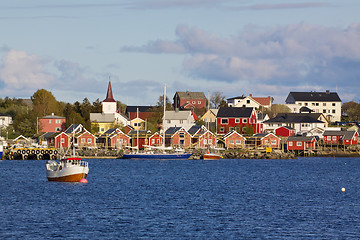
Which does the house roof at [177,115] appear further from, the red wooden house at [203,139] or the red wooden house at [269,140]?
the red wooden house at [269,140]

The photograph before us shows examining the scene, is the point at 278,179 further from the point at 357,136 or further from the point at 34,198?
the point at 357,136

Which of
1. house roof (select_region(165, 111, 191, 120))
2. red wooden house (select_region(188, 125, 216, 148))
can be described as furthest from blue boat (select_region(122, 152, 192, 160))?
house roof (select_region(165, 111, 191, 120))

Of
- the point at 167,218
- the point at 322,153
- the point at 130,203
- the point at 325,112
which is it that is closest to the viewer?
the point at 167,218

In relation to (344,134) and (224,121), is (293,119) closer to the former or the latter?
(224,121)

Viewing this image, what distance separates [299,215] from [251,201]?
757 centimetres

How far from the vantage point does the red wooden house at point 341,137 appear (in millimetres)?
122375

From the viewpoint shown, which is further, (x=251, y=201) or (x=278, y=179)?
(x=278, y=179)

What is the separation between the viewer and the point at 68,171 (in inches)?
2267

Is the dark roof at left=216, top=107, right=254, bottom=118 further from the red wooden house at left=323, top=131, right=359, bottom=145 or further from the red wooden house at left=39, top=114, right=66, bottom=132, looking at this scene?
the red wooden house at left=39, top=114, right=66, bottom=132

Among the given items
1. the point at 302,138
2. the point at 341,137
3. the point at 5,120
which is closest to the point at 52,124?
the point at 5,120

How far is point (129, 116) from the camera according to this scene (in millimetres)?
156375

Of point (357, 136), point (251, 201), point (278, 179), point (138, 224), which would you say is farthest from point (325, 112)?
point (138, 224)

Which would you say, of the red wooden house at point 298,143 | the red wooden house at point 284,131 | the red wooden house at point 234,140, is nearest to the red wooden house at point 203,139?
the red wooden house at point 234,140

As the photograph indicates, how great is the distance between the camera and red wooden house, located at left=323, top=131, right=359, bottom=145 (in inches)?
4818
